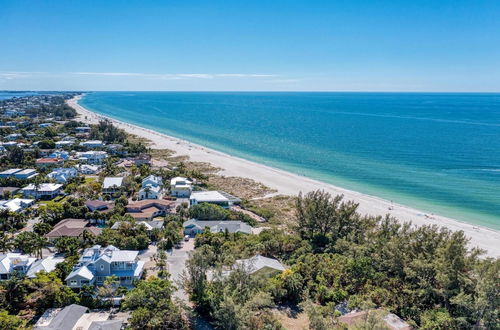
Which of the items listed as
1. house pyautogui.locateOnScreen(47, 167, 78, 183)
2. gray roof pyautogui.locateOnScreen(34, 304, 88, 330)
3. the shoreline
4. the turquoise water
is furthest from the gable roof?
the turquoise water

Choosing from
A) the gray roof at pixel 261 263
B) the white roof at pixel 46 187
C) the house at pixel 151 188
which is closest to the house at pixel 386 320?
the gray roof at pixel 261 263

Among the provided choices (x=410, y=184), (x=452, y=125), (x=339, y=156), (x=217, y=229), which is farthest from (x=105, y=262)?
(x=452, y=125)

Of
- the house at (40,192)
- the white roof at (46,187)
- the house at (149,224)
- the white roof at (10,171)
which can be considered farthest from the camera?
the white roof at (10,171)

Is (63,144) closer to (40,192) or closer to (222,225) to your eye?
(40,192)

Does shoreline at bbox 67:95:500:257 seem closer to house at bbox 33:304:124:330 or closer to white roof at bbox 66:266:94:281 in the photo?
white roof at bbox 66:266:94:281

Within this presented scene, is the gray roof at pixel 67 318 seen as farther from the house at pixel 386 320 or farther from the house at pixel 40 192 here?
the house at pixel 40 192

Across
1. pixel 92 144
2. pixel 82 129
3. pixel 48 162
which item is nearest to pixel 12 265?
pixel 48 162
